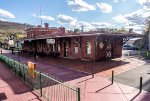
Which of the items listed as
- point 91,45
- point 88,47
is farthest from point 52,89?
point 88,47

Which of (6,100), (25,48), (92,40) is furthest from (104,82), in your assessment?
(25,48)

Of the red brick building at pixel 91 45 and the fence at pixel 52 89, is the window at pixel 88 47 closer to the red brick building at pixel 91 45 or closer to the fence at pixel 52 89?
the red brick building at pixel 91 45

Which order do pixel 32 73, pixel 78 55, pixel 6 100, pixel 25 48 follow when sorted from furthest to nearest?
pixel 25 48 → pixel 78 55 → pixel 32 73 → pixel 6 100

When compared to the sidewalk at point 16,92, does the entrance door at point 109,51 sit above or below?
above

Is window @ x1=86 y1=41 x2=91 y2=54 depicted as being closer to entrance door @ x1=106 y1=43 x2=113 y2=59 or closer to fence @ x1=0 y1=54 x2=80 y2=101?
entrance door @ x1=106 y1=43 x2=113 y2=59

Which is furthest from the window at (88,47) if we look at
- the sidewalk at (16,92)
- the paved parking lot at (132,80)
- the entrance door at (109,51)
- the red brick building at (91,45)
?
the sidewalk at (16,92)

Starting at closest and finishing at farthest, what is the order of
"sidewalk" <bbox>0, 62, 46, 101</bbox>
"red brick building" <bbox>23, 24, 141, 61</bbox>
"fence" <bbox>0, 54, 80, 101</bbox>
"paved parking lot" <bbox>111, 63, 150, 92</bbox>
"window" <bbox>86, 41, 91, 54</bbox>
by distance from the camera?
"fence" <bbox>0, 54, 80, 101</bbox> → "sidewalk" <bbox>0, 62, 46, 101</bbox> → "paved parking lot" <bbox>111, 63, 150, 92</bbox> → "red brick building" <bbox>23, 24, 141, 61</bbox> → "window" <bbox>86, 41, 91, 54</bbox>

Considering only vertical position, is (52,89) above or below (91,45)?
below

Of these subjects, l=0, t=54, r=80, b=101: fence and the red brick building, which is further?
the red brick building

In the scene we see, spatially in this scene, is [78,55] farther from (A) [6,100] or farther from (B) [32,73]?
(A) [6,100]

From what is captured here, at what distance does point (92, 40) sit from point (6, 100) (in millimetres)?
12401

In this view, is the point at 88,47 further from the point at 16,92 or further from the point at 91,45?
the point at 16,92

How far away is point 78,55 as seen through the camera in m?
21.7

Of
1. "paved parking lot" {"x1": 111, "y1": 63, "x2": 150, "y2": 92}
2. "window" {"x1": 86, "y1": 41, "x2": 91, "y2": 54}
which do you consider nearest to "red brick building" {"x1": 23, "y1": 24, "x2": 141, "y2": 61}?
"window" {"x1": 86, "y1": 41, "x2": 91, "y2": 54}
